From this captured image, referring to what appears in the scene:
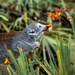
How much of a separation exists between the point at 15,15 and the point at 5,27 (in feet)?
1.62

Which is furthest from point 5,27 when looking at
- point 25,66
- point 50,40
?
point 25,66

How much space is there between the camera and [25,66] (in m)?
2.51

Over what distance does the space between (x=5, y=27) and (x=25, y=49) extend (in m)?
1.19

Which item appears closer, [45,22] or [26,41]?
[26,41]

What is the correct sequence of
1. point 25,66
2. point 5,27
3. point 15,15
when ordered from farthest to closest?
point 15,15, point 5,27, point 25,66

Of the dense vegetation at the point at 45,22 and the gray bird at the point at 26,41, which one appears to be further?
the gray bird at the point at 26,41

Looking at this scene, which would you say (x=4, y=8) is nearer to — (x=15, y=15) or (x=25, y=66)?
(x=15, y=15)

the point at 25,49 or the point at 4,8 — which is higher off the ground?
the point at 4,8

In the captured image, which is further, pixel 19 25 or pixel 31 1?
pixel 31 1

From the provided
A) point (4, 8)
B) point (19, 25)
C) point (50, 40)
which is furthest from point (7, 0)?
point (50, 40)

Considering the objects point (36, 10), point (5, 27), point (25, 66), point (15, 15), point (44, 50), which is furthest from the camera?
point (36, 10)

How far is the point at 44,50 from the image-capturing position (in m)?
3.75

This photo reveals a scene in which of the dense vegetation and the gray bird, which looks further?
the gray bird

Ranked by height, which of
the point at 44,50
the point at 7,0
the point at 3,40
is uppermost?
the point at 7,0
